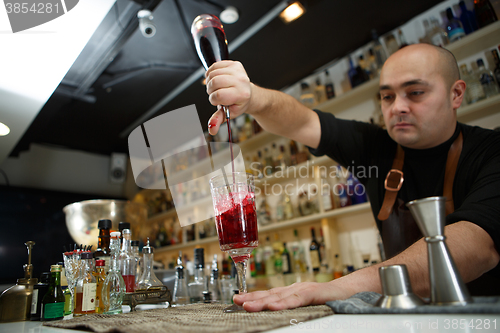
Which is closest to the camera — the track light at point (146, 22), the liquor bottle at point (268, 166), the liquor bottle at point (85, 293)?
the liquor bottle at point (85, 293)

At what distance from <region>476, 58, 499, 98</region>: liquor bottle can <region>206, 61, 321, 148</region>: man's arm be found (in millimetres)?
1158

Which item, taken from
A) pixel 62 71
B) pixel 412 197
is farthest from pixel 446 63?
pixel 62 71

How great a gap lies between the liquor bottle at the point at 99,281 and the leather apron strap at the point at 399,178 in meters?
0.99

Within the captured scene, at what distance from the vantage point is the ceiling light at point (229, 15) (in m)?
2.13

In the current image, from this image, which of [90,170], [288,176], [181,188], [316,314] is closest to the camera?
[316,314]

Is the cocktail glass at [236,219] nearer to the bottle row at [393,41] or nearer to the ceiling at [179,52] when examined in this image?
the ceiling at [179,52]

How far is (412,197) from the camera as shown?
1211 mm

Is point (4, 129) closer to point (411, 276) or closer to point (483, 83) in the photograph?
point (411, 276)

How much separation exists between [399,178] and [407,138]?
16cm

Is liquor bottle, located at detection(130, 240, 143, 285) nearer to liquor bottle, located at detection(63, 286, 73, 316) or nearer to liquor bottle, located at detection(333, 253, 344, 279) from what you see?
liquor bottle, located at detection(63, 286, 73, 316)

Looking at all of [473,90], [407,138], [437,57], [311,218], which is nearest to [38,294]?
[407,138]

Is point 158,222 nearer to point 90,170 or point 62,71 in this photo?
point 90,170

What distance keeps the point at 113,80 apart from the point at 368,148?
2.29m

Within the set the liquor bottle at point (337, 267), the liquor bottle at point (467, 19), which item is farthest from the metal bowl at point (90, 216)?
the liquor bottle at point (467, 19)
